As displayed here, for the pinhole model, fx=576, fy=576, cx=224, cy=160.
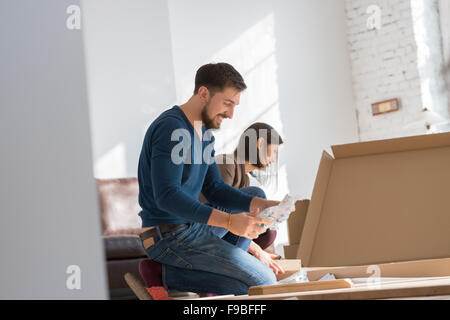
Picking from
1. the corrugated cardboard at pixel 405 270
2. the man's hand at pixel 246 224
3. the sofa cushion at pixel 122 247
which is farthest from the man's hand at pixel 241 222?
the sofa cushion at pixel 122 247

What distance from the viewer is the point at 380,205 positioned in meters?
1.13

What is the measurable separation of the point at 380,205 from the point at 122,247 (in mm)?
2116

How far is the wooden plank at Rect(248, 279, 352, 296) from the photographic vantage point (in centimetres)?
83

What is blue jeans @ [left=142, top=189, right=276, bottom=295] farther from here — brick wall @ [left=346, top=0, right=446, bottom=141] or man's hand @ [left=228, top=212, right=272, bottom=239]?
brick wall @ [left=346, top=0, right=446, bottom=141]

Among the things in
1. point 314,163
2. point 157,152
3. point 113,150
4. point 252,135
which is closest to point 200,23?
point 113,150

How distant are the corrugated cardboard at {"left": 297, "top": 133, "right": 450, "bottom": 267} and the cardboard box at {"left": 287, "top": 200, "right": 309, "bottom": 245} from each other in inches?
31.8

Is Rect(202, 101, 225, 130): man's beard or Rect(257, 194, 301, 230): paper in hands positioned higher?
Rect(202, 101, 225, 130): man's beard

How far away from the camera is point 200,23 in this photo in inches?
178

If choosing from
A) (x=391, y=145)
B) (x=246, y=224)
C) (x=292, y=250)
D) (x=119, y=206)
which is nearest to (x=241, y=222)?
(x=246, y=224)

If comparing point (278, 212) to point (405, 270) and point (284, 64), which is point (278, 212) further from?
point (284, 64)

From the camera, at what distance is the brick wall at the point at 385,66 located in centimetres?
494

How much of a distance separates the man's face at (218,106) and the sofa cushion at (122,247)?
1.62 m

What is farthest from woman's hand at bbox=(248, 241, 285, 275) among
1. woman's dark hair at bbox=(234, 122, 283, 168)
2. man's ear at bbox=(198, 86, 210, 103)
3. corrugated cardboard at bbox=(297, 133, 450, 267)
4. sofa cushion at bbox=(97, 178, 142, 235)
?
sofa cushion at bbox=(97, 178, 142, 235)
